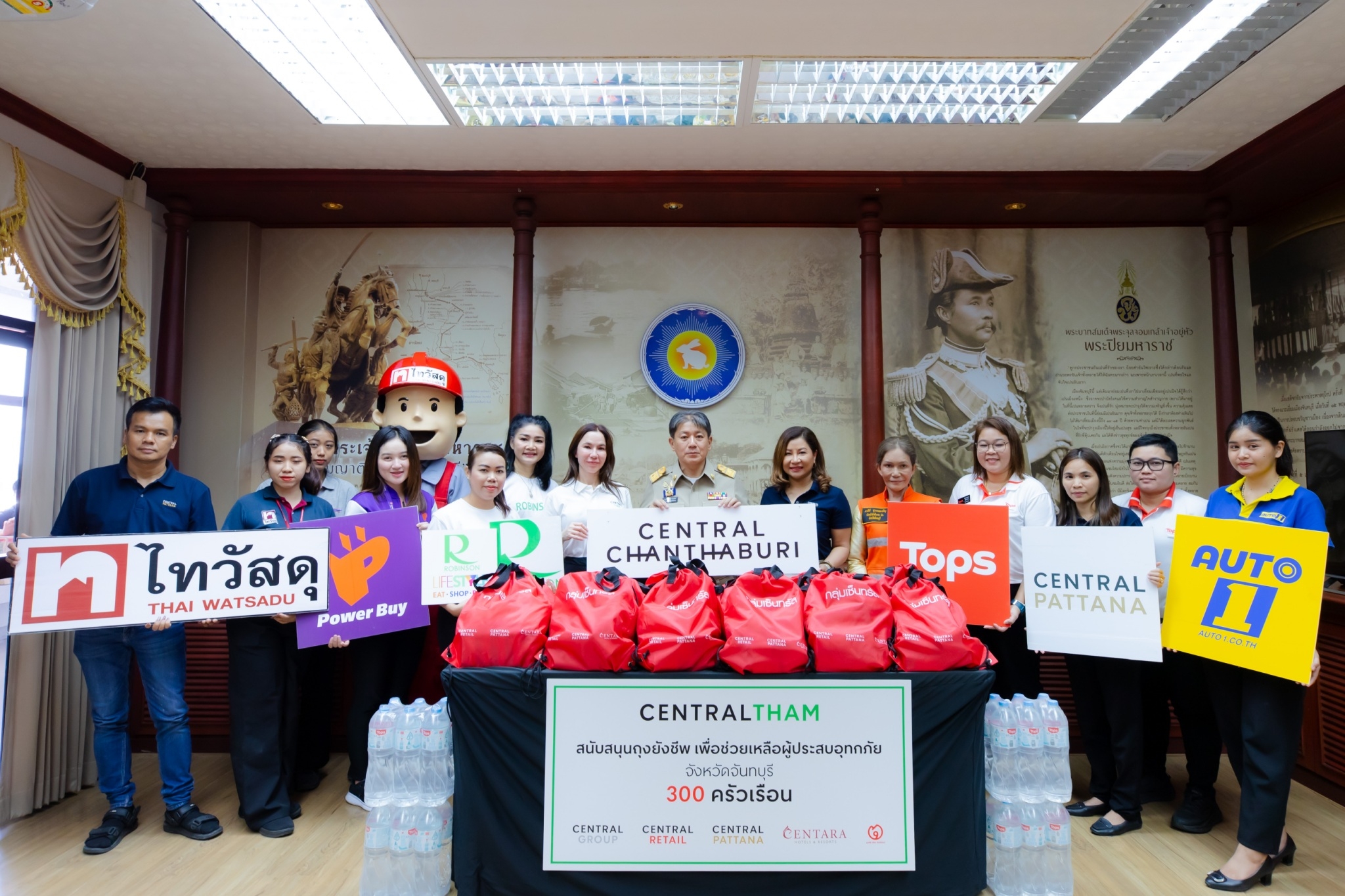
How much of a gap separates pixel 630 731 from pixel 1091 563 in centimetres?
191

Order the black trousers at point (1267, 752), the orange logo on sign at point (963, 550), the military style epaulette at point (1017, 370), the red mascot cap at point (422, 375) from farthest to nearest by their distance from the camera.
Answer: the military style epaulette at point (1017, 370), the red mascot cap at point (422, 375), the orange logo on sign at point (963, 550), the black trousers at point (1267, 752)

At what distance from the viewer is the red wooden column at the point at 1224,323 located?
450cm

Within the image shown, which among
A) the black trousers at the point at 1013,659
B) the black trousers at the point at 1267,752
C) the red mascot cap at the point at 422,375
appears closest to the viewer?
the black trousers at the point at 1267,752

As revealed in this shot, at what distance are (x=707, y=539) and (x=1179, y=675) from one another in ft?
6.80

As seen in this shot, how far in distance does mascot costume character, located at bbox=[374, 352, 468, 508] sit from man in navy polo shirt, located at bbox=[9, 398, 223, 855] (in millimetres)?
1168

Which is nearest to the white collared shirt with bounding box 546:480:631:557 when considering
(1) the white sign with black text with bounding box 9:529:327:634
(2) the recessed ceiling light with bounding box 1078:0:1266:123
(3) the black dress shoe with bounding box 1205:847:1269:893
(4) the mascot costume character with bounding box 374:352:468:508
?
(4) the mascot costume character with bounding box 374:352:468:508

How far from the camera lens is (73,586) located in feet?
9.18

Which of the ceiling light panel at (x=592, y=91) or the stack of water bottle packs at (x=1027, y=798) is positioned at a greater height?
the ceiling light panel at (x=592, y=91)

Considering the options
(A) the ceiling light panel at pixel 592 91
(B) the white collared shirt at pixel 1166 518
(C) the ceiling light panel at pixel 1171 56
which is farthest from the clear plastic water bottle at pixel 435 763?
(C) the ceiling light panel at pixel 1171 56

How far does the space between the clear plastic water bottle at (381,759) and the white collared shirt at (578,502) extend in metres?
1.10

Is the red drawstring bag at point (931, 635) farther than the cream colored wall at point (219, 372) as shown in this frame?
No

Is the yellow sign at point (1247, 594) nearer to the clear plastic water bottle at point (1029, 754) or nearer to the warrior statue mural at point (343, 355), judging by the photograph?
the clear plastic water bottle at point (1029, 754)

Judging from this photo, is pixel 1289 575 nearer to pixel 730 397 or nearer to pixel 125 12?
pixel 730 397

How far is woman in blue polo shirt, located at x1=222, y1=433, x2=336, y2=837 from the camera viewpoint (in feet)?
9.90
